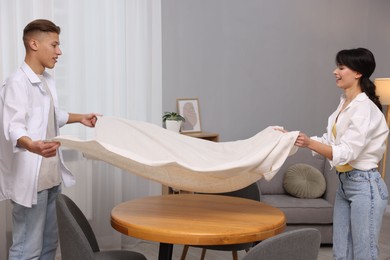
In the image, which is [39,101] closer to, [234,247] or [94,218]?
[234,247]

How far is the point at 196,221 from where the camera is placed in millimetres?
2254

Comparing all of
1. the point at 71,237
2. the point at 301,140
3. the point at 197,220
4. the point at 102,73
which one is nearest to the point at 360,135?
the point at 301,140

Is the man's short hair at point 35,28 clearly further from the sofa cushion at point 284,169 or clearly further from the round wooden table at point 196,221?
the sofa cushion at point 284,169

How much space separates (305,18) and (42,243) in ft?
12.8

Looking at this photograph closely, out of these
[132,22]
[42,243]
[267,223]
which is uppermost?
[132,22]

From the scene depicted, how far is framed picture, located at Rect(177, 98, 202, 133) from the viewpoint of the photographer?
15.2ft

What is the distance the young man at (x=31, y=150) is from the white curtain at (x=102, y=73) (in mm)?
826

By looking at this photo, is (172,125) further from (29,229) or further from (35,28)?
(29,229)

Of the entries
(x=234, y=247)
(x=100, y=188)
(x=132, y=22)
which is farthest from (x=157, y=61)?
(x=234, y=247)

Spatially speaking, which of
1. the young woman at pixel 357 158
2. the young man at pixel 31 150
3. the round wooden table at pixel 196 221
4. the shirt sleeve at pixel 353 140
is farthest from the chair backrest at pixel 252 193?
the young man at pixel 31 150

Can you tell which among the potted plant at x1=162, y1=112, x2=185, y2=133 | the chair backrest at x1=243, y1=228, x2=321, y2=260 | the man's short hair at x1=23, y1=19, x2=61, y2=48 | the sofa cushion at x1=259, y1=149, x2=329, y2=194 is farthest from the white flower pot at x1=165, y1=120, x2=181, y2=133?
the chair backrest at x1=243, y1=228, x2=321, y2=260

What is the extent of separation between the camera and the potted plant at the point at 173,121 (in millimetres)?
4336

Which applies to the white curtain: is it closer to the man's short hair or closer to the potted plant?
the potted plant

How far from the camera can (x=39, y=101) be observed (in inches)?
104
